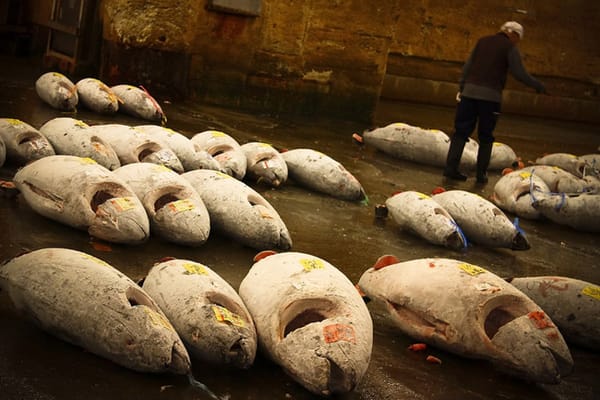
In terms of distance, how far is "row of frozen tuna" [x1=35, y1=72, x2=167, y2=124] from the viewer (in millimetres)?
7527

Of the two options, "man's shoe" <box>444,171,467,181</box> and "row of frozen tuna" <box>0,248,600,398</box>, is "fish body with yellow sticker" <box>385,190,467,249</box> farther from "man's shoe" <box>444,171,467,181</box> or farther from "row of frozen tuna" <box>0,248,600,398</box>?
"man's shoe" <box>444,171,467,181</box>

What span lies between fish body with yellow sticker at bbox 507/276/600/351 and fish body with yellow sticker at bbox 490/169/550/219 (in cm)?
264

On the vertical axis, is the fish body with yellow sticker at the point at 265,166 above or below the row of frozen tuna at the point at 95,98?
below

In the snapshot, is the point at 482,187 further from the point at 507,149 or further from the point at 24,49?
the point at 24,49

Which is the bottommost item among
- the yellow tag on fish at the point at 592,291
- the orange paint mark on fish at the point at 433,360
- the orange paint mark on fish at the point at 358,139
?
the orange paint mark on fish at the point at 433,360

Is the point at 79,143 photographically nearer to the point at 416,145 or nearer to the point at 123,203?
the point at 123,203

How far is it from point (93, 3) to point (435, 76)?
23.2ft

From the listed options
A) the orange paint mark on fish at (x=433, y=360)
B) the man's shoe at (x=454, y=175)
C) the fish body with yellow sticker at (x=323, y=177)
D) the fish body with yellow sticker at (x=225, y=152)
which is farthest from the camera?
the man's shoe at (x=454, y=175)

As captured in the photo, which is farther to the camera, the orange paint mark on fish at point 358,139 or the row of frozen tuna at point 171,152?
the orange paint mark on fish at point 358,139

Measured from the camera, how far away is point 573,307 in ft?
13.9

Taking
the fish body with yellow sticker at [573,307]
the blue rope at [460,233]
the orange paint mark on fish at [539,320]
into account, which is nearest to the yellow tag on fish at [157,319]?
the orange paint mark on fish at [539,320]

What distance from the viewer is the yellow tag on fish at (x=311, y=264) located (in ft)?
11.8

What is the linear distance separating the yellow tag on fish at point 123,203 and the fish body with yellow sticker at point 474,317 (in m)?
1.45

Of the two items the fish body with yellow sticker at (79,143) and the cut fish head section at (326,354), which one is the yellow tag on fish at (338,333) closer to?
the cut fish head section at (326,354)
